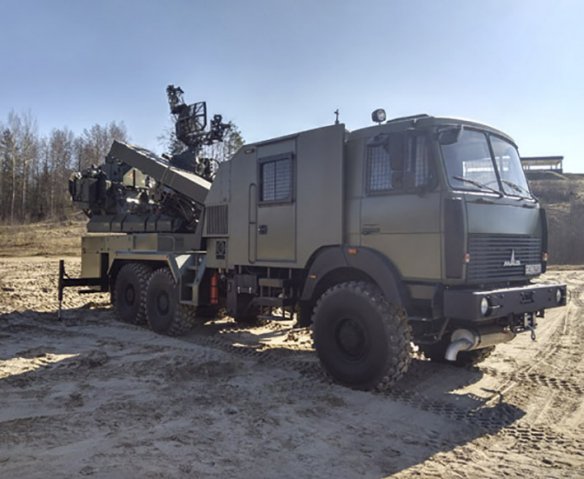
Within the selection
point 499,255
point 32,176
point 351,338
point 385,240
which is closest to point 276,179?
point 385,240

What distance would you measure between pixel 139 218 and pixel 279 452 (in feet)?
23.3

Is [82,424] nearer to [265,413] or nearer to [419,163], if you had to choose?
[265,413]

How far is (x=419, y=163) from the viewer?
535 centimetres

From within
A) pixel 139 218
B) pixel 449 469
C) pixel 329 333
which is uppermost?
pixel 139 218

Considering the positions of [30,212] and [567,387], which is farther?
[30,212]

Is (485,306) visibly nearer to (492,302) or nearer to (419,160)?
(492,302)

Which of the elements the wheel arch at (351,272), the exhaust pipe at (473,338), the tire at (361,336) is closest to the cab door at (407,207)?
the wheel arch at (351,272)

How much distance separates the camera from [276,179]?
6.96 metres

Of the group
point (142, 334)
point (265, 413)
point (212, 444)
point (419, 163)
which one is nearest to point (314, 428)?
point (265, 413)

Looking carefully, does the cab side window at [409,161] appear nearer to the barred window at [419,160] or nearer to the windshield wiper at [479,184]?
the barred window at [419,160]

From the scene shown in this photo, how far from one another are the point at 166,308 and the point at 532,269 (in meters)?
5.87

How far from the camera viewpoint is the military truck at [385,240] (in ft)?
17.0

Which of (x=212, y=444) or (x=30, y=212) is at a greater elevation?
(x=30, y=212)

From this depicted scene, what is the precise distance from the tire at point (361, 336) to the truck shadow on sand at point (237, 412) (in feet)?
0.69
